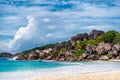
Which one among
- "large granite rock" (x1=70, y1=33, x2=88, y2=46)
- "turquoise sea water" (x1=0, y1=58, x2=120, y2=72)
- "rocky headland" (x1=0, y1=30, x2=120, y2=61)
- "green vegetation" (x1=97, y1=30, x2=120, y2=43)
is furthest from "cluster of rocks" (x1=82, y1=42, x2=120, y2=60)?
"turquoise sea water" (x1=0, y1=58, x2=120, y2=72)

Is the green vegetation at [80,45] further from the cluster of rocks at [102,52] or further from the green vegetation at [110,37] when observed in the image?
the cluster of rocks at [102,52]

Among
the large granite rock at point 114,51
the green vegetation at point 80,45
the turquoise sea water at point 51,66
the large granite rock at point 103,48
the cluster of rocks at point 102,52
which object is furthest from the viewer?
the green vegetation at point 80,45

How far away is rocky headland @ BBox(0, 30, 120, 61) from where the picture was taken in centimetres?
8431

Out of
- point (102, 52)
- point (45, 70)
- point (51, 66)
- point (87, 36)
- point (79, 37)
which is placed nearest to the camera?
point (45, 70)

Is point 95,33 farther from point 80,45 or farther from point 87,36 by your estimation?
point 80,45

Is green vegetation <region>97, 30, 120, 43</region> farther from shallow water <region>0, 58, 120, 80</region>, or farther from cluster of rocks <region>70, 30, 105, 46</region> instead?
shallow water <region>0, 58, 120, 80</region>

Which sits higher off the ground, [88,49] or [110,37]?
[110,37]

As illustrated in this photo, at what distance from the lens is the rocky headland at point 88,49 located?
84.3m

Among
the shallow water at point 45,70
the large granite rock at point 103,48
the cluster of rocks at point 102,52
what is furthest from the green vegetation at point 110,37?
the shallow water at point 45,70

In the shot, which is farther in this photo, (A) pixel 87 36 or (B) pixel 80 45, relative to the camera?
(A) pixel 87 36

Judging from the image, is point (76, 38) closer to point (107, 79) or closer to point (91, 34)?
point (91, 34)

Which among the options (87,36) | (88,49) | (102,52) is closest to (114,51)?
(102,52)

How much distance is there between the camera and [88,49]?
87.7 meters

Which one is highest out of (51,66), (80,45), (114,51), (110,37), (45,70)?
(110,37)
